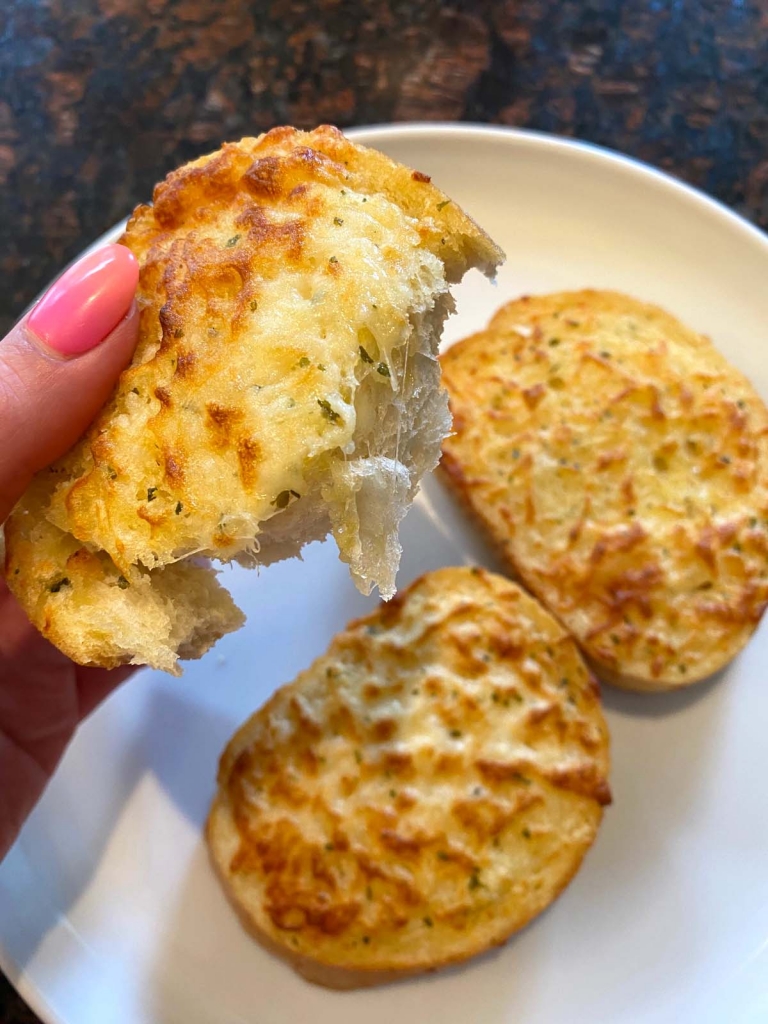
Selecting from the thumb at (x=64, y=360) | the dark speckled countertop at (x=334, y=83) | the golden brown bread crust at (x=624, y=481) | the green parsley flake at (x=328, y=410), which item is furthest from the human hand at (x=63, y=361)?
the dark speckled countertop at (x=334, y=83)

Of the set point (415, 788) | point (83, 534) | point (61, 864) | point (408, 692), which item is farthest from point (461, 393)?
point (61, 864)

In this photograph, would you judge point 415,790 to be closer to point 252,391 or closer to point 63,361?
point 252,391

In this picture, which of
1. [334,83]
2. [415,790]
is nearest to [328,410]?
[415,790]

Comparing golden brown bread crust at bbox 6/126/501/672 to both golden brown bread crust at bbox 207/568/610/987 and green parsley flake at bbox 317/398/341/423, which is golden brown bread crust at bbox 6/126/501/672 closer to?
green parsley flake at bbox 317/398/341/423

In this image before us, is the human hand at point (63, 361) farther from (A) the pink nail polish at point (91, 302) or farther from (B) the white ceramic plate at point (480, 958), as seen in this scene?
(B) the white ceramic plate at point (480, 958)

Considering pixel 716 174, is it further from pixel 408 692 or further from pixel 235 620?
pixel 235 620
